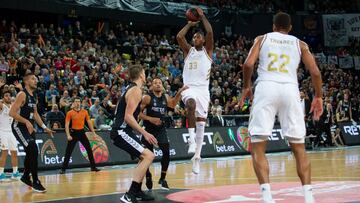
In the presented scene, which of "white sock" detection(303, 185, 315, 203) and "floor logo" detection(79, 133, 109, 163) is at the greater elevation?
"white sock" detection(303, 185, 315, 203)

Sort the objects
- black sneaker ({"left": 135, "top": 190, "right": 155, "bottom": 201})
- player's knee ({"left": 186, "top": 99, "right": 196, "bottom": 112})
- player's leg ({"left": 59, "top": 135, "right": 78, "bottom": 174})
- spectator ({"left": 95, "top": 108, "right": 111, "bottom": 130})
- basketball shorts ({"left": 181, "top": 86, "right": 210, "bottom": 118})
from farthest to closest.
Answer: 1. spectator ({"left": 95, "top": 108, "right": 111, "bottom": 130})
2. player's leg ({"left": 59, "top": 135, "right": 78, "bottom": 174})
3. basketball shorts ({"left": 181, "top": 86, "right": 210, "bottom": 118})
4. player's knee ({"left": 186, "top": 99, "right": 196, "bottom": 112})
5. black sneaker ({"left": 135, "top": 190, "right": 155, "bottom": 201})

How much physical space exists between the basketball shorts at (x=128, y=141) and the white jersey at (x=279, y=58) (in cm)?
269

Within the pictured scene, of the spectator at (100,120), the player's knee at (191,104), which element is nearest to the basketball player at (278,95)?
the player's knee at (191,104)

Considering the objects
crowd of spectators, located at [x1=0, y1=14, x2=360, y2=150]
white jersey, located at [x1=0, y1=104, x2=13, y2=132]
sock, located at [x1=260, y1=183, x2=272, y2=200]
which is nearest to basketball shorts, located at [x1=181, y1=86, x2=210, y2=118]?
sock, located at [x1=260, y1=183, x2=272, y2=200]

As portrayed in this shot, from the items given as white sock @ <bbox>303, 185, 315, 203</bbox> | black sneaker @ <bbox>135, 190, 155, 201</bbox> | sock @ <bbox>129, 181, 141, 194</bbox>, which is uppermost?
white sock @ <bbox>303, 185, 315, 203</bbox>

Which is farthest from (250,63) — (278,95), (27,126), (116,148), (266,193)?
(116,148)

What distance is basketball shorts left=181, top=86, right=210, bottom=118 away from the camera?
474 inches

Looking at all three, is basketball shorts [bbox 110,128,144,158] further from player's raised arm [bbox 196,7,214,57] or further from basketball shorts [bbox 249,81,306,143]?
player's raised arm [bbox 196,7,214,57]

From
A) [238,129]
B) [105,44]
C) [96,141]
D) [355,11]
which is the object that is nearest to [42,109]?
[96,141]

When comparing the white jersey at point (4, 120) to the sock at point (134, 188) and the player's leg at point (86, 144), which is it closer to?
the player's leg at point (86, 144)

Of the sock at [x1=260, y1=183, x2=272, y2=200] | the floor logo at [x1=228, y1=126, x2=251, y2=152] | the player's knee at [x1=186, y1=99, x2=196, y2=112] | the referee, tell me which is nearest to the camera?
the sock at [x1=260, y1=183, x2=272, y2=200]

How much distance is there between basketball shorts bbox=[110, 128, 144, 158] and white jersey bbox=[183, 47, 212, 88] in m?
2.50

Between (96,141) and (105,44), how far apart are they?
10791 millimetres

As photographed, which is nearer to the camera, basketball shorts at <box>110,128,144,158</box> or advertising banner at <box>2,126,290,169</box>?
basketball shorts at <box>110,128,144,158</box>
